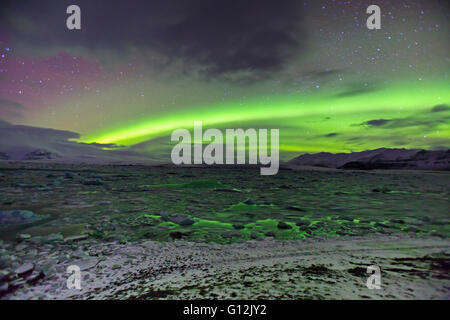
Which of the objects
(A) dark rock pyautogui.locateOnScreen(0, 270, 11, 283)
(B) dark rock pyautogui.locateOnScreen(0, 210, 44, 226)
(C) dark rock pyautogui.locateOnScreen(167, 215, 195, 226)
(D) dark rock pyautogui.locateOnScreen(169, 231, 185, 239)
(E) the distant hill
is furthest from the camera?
(E) the distant hill

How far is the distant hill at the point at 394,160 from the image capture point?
42.3 metres

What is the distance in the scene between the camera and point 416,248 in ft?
8.02

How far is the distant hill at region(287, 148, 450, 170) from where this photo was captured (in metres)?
42.3

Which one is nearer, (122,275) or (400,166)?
(122,275)

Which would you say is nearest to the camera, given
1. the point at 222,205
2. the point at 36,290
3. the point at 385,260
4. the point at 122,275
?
the point at 36,290

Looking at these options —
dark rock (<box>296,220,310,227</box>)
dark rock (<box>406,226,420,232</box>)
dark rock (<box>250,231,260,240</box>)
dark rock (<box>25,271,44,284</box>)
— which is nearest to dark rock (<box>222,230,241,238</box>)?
dark rock (<box>250,231,260,240</box>)

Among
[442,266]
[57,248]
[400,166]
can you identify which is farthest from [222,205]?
[400,166]

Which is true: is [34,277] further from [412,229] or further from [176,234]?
[412,229]

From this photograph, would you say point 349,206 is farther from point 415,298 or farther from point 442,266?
point 415,298

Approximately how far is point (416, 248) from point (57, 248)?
13.1 ft

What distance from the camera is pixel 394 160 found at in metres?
48.1

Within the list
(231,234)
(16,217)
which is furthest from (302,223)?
(16,217)

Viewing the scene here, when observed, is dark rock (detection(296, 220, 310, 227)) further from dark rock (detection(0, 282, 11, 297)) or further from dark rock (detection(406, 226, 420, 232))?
dark rock (detection(0, 282, 11, 297))

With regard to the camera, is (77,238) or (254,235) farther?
(254,235)
